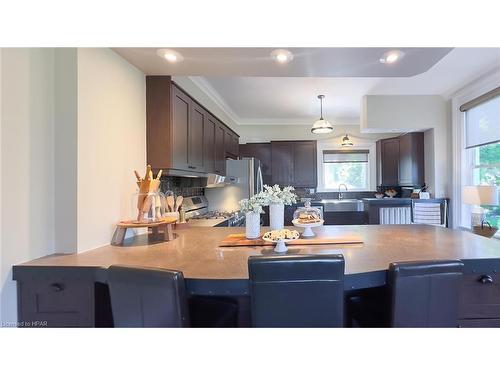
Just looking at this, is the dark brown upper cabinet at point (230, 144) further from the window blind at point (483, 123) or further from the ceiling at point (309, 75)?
the window blind at point (483, 123)

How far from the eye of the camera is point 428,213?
150 inches

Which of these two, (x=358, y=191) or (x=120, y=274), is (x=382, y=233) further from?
(x=358, y=191)

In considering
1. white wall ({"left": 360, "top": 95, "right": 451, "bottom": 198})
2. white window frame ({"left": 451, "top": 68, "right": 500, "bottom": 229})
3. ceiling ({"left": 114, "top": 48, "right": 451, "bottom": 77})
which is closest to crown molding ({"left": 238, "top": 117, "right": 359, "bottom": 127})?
white wall ({"left": 360, "top": 95, "right": 451, "bottom": 198})

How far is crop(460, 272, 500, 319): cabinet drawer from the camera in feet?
3.96

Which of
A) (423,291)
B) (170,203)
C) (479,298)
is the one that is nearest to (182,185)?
(170,203)

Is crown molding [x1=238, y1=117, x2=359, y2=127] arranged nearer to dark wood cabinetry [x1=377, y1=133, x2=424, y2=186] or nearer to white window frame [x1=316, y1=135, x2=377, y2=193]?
white window frame [x1=316, y1=135, x2=377, y2=193]

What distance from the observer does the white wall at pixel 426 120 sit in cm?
387

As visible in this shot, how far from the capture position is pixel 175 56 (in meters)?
1.72

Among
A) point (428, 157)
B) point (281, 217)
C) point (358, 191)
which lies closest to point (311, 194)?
point (358, 191)

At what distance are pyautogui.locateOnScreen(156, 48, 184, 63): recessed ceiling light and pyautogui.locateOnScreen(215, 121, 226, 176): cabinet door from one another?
5.44 ft

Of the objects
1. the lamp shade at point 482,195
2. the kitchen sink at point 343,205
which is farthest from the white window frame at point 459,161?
the kitchen sink at point 343,205
